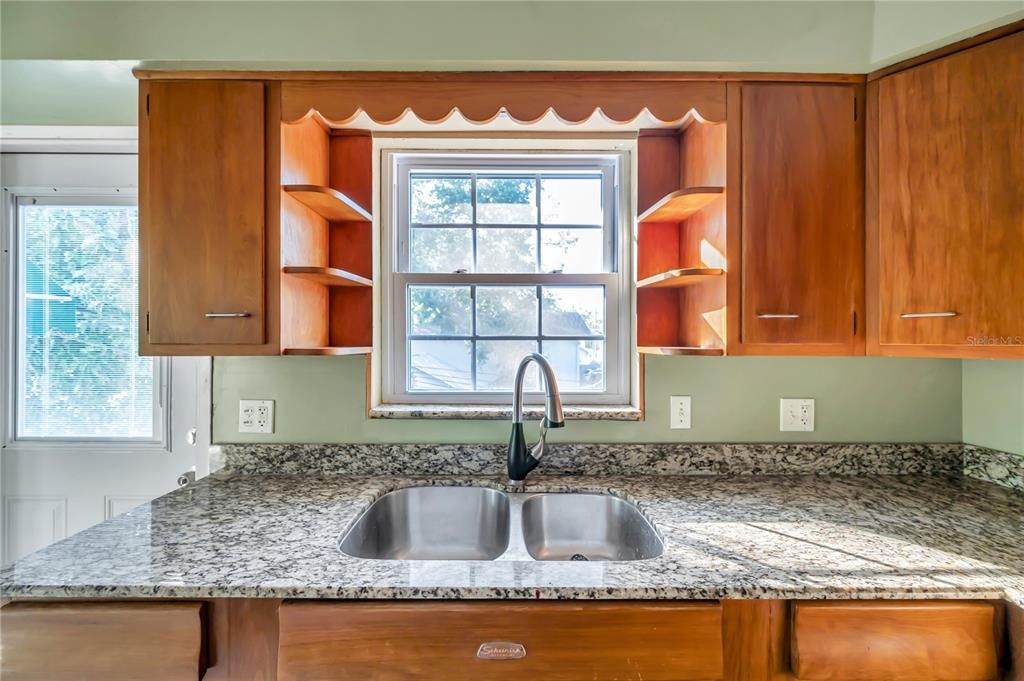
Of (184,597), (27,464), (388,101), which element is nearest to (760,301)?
(388,101)

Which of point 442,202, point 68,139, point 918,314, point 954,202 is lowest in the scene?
point 918,314

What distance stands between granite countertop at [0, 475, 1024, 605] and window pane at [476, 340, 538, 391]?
57 centimetres

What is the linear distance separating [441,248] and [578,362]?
68 cm

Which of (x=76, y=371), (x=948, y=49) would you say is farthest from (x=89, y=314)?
(x=948, y=49)

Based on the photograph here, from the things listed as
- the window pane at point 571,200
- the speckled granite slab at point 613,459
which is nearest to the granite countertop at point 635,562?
the speckled granite slab at point 613,459

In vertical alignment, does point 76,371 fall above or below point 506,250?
below

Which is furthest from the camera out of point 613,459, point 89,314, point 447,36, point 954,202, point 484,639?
point 89,314

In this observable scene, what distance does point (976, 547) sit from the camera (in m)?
0.99

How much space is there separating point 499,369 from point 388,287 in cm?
51

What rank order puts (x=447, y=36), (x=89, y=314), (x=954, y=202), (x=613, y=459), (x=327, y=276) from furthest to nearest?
(x=89, y=314), (x=613, y=459), (x=327, y=276), (x=447, y=36), (x=954, y=202)

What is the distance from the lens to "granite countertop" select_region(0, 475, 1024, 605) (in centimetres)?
84

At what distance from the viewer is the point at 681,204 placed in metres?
1.42

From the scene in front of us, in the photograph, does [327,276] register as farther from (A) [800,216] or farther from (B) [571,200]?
(A) [800,216]

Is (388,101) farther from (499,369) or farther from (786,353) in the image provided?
(786,353)
